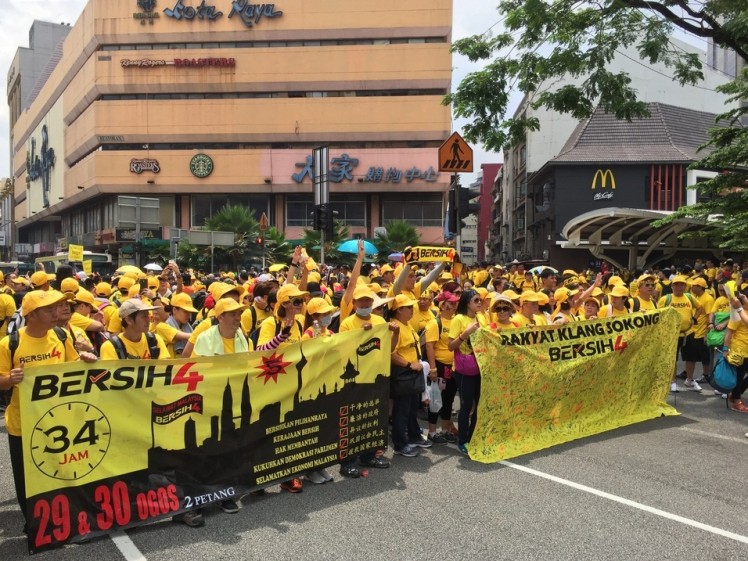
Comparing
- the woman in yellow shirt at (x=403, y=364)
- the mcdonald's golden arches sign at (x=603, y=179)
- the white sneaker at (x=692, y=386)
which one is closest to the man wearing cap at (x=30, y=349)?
the woman in yellow shirt at (x=403, y=364)

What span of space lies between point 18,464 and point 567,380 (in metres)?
4.99

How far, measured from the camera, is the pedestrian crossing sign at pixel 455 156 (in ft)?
29.8

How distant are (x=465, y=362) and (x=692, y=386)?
508 cm

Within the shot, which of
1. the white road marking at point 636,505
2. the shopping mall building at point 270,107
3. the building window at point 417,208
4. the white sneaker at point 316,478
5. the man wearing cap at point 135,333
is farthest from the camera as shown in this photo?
the building window at point 417,208

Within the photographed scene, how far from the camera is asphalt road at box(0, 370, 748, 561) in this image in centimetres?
391

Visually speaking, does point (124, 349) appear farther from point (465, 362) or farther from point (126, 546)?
point (465, 362)

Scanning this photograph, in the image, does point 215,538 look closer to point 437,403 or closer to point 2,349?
point 2,349

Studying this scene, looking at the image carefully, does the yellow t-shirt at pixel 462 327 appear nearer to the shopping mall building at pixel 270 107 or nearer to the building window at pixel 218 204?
the shopping mall building at pixel 270 107

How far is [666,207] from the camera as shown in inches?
1455

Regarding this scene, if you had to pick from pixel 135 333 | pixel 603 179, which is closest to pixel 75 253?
pixel 135 333

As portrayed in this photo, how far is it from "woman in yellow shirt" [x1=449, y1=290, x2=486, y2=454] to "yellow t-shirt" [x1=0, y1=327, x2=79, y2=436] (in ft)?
11.3

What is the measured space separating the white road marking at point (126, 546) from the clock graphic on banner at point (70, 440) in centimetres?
50

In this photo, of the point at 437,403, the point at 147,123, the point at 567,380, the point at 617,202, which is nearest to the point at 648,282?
the point at 567,380

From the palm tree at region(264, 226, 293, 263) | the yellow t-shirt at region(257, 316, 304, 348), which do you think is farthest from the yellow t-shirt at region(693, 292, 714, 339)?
the palm tree at region(264, 226, 293, 263)
